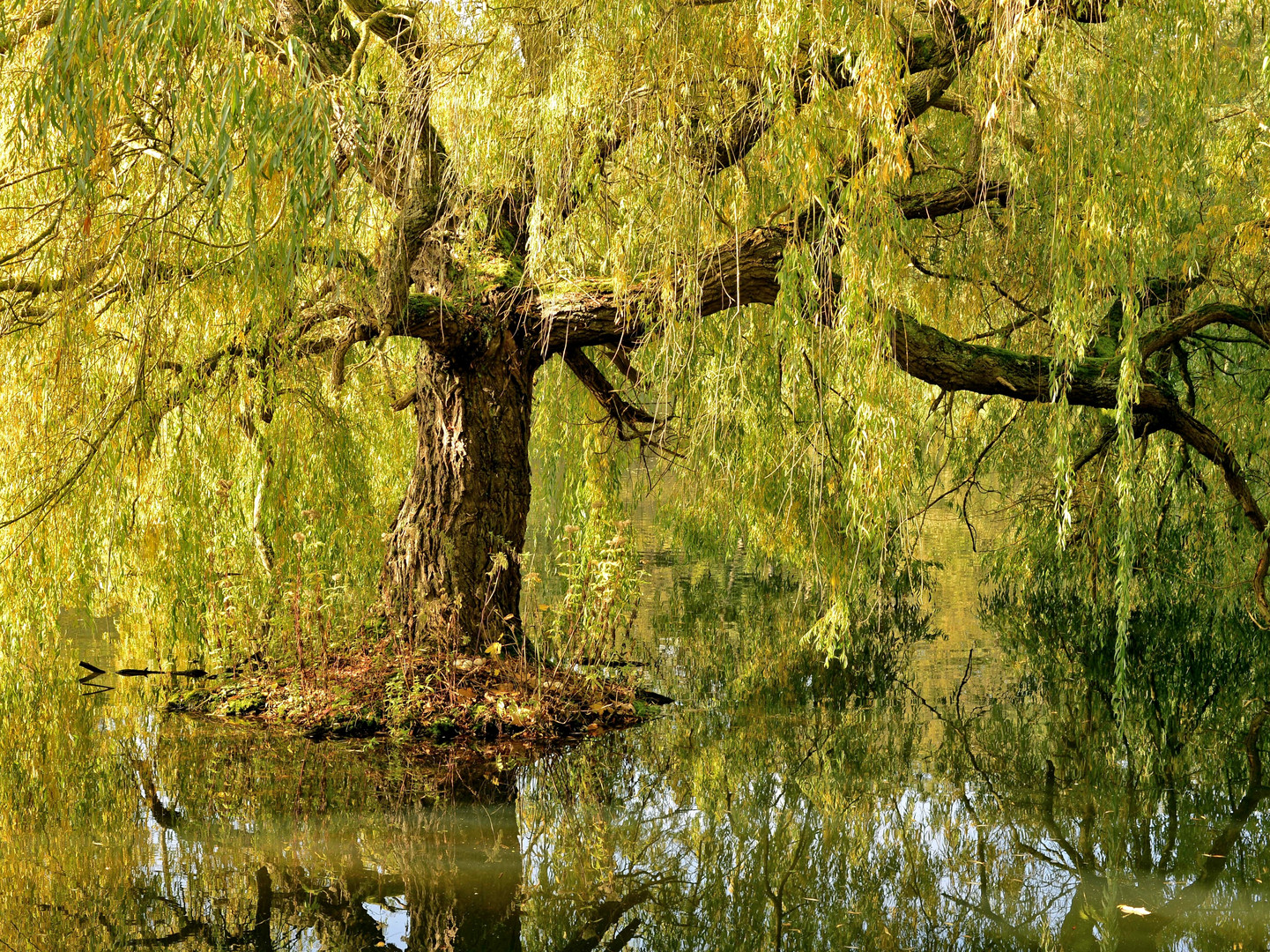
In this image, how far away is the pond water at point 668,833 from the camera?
3312 millimetres

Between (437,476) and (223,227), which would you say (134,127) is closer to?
(223,227)

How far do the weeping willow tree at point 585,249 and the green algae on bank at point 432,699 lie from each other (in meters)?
0.24

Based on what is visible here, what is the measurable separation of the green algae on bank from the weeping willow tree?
243 millimetres

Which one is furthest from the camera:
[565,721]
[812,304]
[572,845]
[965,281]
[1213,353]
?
[1213,353]

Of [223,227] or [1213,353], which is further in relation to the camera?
[1213,353]

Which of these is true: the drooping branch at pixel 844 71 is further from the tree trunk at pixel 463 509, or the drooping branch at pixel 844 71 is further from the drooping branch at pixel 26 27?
the drooping branch at pixel 26 27

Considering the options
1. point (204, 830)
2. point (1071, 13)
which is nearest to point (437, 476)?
point (204, 830)

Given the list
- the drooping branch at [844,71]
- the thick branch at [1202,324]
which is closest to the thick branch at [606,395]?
the drooping branch at [844,71]

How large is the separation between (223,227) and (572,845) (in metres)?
2.83

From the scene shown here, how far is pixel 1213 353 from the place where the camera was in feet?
24.1

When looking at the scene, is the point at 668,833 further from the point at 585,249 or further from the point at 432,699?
the point at 585,249

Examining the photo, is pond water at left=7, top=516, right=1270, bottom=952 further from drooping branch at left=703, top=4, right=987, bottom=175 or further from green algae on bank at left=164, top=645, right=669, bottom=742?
drooping branch at left=703, top=4, right=987, bottom=175

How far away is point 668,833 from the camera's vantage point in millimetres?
4145

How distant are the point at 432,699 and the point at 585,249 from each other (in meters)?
2.13
